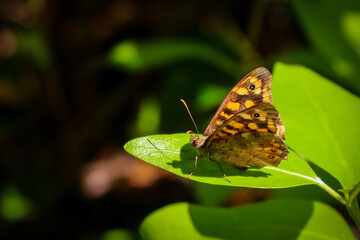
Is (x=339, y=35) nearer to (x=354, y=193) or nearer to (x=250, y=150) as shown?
(x=250, y=150)

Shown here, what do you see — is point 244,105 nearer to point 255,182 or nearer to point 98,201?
point 255,182

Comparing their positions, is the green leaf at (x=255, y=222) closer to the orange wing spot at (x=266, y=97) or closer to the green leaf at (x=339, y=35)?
the orange wing spot at (x=266, y=97)

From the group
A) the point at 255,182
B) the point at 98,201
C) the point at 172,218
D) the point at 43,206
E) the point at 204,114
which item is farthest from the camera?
the point at 98,201

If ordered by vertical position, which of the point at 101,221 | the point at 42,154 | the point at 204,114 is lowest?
the point at 101,221

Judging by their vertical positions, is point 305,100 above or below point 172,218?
above

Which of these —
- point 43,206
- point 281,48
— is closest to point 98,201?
point 43,206

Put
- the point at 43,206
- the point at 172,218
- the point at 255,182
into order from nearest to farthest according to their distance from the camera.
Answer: the point at 255,182
the point at 172,218
the point at 43,206

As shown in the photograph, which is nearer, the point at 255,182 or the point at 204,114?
the point at 255,182

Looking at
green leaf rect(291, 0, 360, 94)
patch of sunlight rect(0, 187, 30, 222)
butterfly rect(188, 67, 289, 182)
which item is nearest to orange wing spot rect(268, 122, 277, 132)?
butterfly rect(188, 67, 289, 182)
